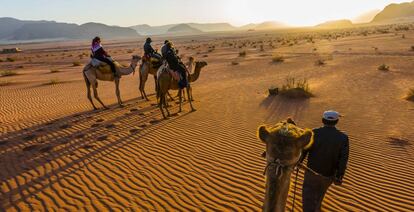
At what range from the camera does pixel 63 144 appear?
898 centimetres

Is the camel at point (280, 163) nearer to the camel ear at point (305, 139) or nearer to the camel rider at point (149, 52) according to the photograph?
the camel ear at point (305, 139)

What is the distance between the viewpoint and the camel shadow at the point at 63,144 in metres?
6.85

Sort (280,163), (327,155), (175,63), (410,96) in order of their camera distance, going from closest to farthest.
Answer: (280,163) → (327,155) → (175,63) → (410,96)

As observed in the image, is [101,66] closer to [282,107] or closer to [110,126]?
[110,126]

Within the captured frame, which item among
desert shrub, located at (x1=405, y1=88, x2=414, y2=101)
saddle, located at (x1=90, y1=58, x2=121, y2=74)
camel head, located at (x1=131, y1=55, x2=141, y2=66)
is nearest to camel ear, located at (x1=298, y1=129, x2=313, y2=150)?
saddle, located at (x1=90, y1=58, x2=121, y2=74)

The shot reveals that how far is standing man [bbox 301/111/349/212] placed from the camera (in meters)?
4.15

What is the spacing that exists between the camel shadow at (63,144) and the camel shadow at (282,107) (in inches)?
127

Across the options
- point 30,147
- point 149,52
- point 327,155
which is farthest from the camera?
point 149,52

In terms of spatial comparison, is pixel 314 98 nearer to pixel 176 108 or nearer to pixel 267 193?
pixel 176 108

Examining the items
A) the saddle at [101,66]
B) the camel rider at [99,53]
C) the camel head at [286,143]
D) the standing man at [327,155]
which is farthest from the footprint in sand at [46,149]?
the camel head at [286,143]

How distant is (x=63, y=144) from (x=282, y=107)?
295 inches

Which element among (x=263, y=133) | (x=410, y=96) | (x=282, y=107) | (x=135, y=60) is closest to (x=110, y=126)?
(x=135, y=60)

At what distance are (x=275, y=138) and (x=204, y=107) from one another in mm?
10259

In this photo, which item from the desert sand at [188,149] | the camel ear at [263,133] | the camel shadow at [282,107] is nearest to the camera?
the camel ear at [263,133]
